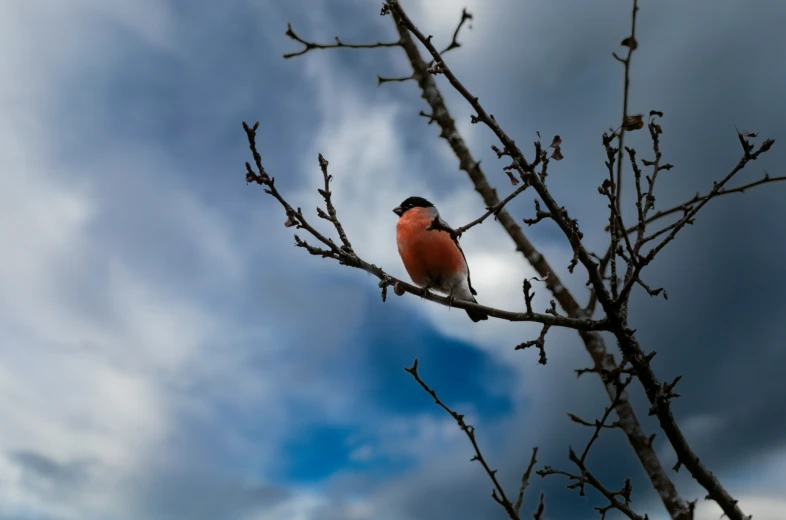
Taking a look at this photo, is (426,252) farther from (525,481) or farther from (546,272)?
(525,481)

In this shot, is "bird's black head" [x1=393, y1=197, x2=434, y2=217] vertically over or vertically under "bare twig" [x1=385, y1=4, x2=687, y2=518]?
over

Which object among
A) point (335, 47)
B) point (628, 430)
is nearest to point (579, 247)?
point (628, 430)

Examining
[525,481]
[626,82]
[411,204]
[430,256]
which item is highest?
[411,204]

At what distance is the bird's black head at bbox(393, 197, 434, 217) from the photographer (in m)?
8.05

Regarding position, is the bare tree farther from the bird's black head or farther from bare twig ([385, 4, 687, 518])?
the bird's black head

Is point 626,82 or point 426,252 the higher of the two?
point 426,252

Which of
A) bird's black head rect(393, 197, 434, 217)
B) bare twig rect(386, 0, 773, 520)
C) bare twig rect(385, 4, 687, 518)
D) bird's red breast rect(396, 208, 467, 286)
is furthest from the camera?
bird's black head rect(393, 197, 434, 217)

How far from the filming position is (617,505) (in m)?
4.06

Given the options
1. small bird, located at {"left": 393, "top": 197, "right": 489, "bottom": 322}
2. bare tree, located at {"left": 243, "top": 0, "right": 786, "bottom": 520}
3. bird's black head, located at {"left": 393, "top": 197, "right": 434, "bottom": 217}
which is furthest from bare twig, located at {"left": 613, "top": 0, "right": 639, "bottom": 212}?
bird's black head, located at {"left": 393, "top": 197, "right": 434, "bottom": 217}

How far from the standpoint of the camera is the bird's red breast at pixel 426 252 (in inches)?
277

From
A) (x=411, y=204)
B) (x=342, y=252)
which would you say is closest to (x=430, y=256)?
(x=411, y=204)

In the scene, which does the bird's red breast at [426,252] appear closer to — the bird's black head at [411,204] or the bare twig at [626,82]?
the bird's black head at [411,204]

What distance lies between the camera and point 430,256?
277 inches

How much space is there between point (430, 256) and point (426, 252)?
6cm
